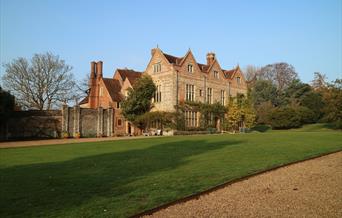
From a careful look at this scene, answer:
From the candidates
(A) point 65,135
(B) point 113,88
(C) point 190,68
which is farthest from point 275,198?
(B) point 113,88

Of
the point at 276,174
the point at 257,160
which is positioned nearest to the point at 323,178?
the point at 276,174

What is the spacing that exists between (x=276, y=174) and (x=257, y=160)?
202 cm

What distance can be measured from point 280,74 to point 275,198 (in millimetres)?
65089

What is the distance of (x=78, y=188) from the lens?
6996 mm

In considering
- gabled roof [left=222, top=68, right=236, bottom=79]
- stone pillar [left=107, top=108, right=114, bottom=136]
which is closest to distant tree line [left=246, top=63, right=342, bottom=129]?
gabled roof [left=222, top=68, right=236, bottom=79]

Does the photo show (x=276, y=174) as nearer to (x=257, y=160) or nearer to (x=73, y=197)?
(x=257, y=160)

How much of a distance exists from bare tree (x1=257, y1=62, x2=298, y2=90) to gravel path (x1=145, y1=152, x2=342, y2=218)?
6082 cm

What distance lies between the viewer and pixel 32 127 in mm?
32375

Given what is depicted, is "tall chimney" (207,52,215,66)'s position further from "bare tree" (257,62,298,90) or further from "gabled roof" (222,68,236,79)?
"bare tree" (257,62,298,90)

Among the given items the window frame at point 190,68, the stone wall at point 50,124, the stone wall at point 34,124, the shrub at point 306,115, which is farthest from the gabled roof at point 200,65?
the stone wall at point 34,124

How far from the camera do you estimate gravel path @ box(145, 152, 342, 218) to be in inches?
211

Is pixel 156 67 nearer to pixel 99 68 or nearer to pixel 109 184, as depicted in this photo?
pixel 99 68

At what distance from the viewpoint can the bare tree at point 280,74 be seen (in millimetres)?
65688

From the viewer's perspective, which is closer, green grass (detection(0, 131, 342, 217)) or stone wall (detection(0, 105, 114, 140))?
green grass (detection(0, 131, 342, 217))
